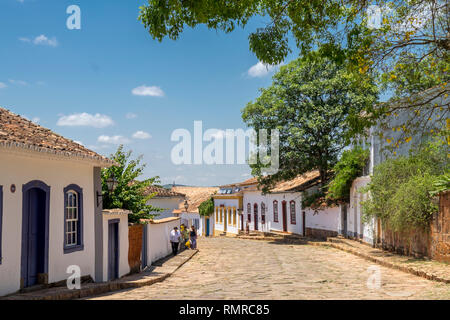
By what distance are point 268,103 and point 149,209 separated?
14689 mm

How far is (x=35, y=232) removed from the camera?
37.0 ft

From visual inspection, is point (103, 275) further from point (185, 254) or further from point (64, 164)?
point (185, 254)

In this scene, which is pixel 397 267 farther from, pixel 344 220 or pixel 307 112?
pixel 307 112

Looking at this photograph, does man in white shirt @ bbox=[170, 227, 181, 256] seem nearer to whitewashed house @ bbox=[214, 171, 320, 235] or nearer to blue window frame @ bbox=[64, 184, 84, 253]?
blue window frame @ bbox=[64, 184, 84, 253]

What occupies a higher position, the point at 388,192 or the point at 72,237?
the point at 388,192

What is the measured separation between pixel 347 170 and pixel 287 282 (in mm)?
12641

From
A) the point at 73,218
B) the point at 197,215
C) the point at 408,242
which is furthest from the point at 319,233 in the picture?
the point at 197,215

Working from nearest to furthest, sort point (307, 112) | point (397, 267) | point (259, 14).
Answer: point (259, 14) → point (397, 267) → point (307, 112)

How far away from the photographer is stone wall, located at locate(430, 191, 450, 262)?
1412 centimetres

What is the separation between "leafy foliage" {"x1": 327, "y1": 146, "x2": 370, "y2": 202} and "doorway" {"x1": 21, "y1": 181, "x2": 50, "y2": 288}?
50.8 feet

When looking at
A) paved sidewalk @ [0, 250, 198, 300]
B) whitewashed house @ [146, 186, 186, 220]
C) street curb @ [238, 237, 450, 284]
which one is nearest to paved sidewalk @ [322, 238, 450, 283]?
street curb @ [238, 237, 450, 284]
